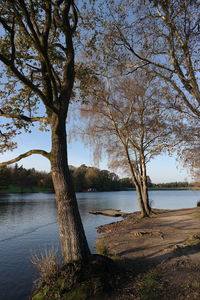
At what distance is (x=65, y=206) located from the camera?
6.30 meters

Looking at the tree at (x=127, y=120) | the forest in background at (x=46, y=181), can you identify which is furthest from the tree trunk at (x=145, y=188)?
the forest in background at (x=46, y=181)

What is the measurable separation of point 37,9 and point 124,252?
30.4 feet

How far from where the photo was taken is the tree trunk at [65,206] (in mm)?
6148

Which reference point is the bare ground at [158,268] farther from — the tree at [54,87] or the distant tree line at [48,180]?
the distant tree line at [48,180]

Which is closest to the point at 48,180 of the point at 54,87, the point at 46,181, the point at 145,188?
the point at 46,181

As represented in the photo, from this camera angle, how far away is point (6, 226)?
1853 centimetres

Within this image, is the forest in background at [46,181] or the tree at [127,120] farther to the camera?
the forest in background at [46,181]

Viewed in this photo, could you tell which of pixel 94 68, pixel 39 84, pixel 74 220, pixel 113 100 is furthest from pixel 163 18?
pixel 113 100

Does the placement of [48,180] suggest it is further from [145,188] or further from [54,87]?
[54,87]

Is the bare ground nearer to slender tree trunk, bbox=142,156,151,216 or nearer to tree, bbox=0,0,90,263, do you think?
tree, bbox=0,0,90,263

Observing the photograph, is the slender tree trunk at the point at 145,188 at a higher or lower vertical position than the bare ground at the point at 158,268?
higher

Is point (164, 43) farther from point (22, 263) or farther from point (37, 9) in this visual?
point (22, 263)

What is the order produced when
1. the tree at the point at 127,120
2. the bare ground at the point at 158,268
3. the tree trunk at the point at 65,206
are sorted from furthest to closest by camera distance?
1. the tree at the point at 127,120
2. the tree trunk at the point at 65,206
3. the bare ground at the point at 158,268

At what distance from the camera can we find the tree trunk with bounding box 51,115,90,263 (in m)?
6.15
